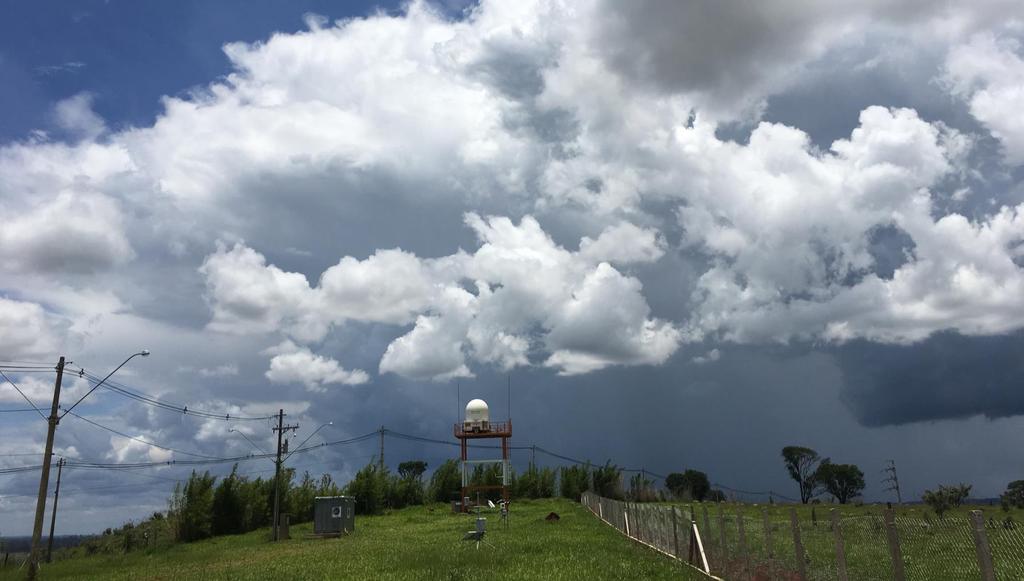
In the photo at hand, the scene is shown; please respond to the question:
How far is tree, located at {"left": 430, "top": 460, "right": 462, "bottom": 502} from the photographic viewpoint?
306 feet

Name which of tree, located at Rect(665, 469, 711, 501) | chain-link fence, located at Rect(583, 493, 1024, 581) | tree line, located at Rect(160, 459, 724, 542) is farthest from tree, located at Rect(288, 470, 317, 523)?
tree, located at Rect(665, 469, 711, 501)

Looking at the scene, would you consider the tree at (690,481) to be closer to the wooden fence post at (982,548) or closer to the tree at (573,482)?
the tree at (573,482)

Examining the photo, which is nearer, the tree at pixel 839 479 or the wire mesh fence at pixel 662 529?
the wire mesh fence at pixel 662 529

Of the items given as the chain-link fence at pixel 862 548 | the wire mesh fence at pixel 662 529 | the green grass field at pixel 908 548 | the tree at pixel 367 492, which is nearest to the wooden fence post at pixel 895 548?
the chain-link fence at pixel 862 548

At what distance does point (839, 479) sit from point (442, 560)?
13513 centimetres

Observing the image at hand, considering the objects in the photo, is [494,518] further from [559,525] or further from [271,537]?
[271,537]

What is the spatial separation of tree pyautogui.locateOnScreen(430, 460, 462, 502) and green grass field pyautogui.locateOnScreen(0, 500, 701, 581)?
36332mm

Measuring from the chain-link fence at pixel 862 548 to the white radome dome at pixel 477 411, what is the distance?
Result: 60119mm

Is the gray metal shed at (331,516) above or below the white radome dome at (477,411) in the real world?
below

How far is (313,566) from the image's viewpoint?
105 ft

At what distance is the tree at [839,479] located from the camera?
143500mm

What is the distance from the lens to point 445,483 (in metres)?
93.9

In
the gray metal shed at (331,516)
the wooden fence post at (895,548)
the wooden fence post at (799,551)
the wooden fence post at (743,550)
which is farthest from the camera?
the gray metal shed at (331,516)

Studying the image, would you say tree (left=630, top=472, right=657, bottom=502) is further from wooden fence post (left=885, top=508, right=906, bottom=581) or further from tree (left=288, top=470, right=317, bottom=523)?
wooden fence post (left=885, top=508, right=906, bottom=581)
